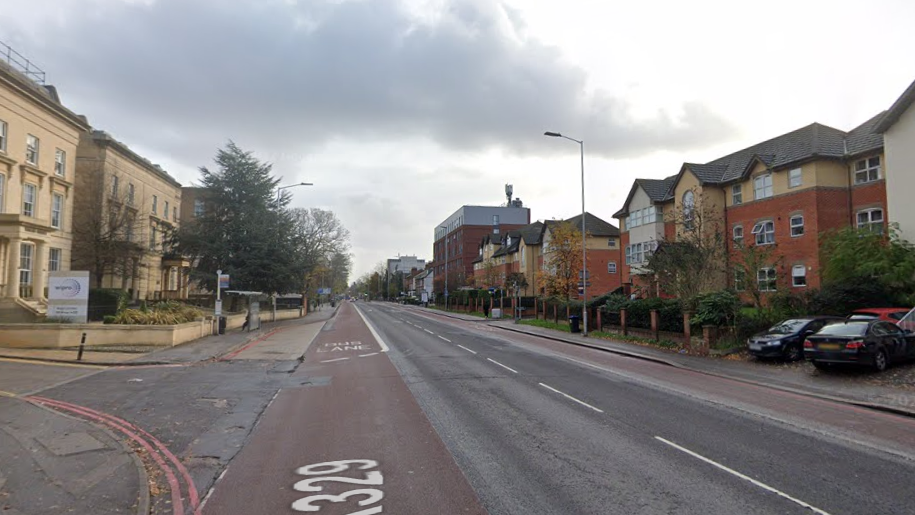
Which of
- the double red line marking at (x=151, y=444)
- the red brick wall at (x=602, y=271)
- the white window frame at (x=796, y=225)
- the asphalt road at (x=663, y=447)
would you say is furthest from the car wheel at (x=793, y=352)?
the red brick wall at (x=602, y=271)

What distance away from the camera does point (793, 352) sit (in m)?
16.0

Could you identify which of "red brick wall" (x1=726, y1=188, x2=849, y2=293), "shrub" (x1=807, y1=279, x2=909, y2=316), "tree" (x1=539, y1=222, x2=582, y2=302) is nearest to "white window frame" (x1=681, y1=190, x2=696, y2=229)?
"red brick wall" (x1=726, y1=188, x2=849, y2=293)

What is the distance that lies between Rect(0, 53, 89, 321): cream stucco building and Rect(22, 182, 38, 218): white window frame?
47mm

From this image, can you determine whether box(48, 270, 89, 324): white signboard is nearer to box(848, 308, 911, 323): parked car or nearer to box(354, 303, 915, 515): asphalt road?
box(354, 303, 915, 515): asphalt road

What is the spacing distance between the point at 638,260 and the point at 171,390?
1433 inches

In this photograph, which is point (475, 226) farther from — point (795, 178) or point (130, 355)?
point (130, 355)

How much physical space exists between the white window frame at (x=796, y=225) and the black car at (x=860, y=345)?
17178mm

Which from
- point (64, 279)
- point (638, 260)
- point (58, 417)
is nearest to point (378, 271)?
point (638, 260)

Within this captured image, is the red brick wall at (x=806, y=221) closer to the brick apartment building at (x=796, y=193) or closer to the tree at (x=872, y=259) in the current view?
the brick apartment building at (x=796, y=193)

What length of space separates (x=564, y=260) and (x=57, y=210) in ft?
113

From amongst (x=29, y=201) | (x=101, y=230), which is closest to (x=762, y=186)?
(x=101, y=230)

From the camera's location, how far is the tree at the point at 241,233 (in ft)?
133

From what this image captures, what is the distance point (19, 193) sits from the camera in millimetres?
30375

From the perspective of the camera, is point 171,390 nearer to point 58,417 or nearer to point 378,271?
point 58,417
